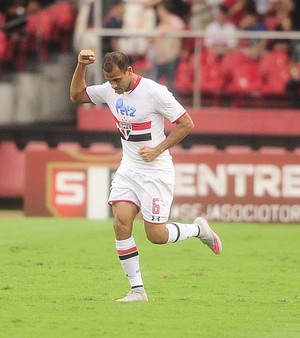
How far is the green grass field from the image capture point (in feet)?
28.9

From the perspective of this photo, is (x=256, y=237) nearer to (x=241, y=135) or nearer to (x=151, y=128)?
(x=241, y=135)

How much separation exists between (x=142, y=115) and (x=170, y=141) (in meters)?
0.32

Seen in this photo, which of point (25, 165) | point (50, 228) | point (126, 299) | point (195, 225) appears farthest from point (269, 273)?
point (25, 165)

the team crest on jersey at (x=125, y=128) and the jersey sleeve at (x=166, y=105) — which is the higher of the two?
the jersey sleeve at (x=166, y=105)

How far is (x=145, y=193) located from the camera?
397 inches

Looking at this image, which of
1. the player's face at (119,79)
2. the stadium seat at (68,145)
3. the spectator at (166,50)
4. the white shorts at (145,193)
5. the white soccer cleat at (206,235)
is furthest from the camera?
the stadium seat at (68,145)

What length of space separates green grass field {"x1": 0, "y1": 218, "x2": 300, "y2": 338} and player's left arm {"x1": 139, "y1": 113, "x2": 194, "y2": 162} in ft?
3.93

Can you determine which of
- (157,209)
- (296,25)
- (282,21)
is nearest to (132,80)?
(157,209)

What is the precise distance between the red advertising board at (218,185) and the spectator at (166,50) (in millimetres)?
1516

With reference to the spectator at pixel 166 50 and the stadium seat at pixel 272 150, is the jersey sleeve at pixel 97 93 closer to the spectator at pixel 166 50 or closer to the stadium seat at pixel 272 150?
the stadium seat at pixel 272 150

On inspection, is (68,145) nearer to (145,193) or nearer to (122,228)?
(145,193)

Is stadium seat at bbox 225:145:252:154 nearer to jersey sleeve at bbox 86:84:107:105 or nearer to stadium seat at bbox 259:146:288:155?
stadium seat at bbox 259:146:288:155

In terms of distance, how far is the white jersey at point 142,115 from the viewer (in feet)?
32.8

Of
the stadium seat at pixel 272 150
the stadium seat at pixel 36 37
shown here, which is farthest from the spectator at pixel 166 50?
the stadium seat at pixel 36 37
